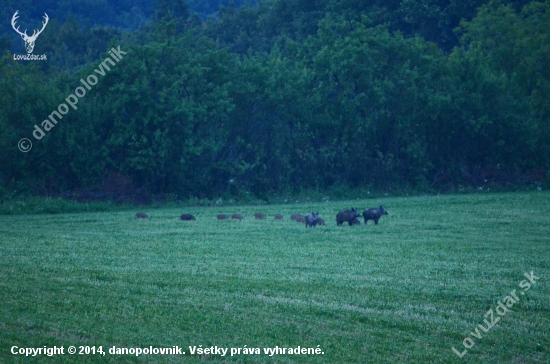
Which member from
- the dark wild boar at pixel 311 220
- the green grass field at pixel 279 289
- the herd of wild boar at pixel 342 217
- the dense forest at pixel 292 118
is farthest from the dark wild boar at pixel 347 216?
the dense forest at pixel 292 118

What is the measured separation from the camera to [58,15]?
63.2 m

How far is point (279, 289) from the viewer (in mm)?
11953

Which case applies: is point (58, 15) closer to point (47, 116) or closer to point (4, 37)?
point (4, 37)

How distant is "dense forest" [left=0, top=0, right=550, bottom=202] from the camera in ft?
99.1

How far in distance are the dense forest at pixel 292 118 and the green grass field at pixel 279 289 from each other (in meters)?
9.07

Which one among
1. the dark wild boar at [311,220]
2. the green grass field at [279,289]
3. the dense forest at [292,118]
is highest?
the dense forest at [292,118]

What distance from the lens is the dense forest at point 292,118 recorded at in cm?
3022

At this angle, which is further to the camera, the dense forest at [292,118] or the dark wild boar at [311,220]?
the dense forest at [292,118]

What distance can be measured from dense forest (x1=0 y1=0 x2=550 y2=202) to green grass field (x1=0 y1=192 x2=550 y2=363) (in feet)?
29.7

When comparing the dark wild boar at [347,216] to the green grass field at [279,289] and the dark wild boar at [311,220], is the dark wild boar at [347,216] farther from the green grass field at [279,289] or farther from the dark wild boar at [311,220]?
the dark wild boar at [311,220]

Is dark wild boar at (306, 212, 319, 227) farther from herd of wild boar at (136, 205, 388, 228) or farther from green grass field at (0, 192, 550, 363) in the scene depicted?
green grass field at (0, 192, 550, 363)

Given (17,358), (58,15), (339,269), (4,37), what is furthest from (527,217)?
(58,15)

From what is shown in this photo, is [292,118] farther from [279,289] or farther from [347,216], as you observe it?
[279,289]

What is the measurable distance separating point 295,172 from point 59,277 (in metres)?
23.5
